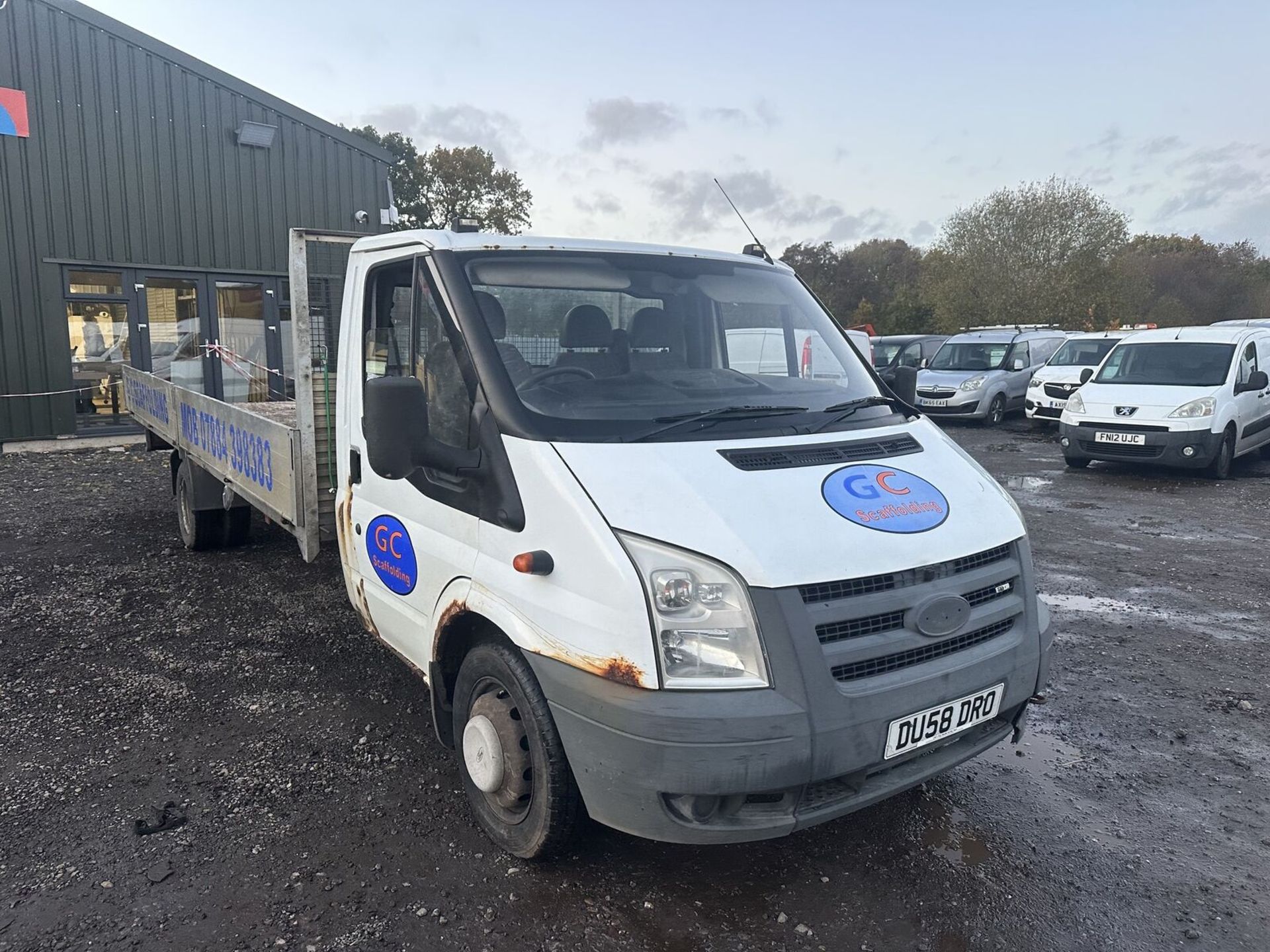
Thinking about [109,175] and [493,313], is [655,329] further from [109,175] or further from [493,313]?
[109,175]

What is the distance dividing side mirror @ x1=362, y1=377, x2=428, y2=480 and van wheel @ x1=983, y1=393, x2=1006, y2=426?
51.8 ft

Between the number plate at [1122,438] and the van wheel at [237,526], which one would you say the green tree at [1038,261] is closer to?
the number plate at [1122,438]

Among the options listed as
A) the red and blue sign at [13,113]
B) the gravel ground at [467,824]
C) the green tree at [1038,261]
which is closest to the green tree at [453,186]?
the green tree at [1038,261]

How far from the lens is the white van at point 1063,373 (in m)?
15.2

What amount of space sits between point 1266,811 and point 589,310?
10.9 ft

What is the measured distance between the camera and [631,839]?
3.14 meters

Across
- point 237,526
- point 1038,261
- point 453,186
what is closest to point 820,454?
point 237,526

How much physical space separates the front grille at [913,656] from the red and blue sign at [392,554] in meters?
1.69

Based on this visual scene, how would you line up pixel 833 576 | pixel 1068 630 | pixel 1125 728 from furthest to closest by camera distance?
pixel 1068 630 → pixel 1125 728 → pixel 833 576

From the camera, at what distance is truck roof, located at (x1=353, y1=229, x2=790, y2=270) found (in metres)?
3.30

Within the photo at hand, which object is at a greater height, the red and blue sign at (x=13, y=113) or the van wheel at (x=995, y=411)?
the red and blue sign at (x=13, y=113)

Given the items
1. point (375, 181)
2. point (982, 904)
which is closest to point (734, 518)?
point (982, 904)

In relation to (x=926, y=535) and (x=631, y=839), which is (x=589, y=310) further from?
(x=631, y=839)

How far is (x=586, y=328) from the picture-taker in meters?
3.31
